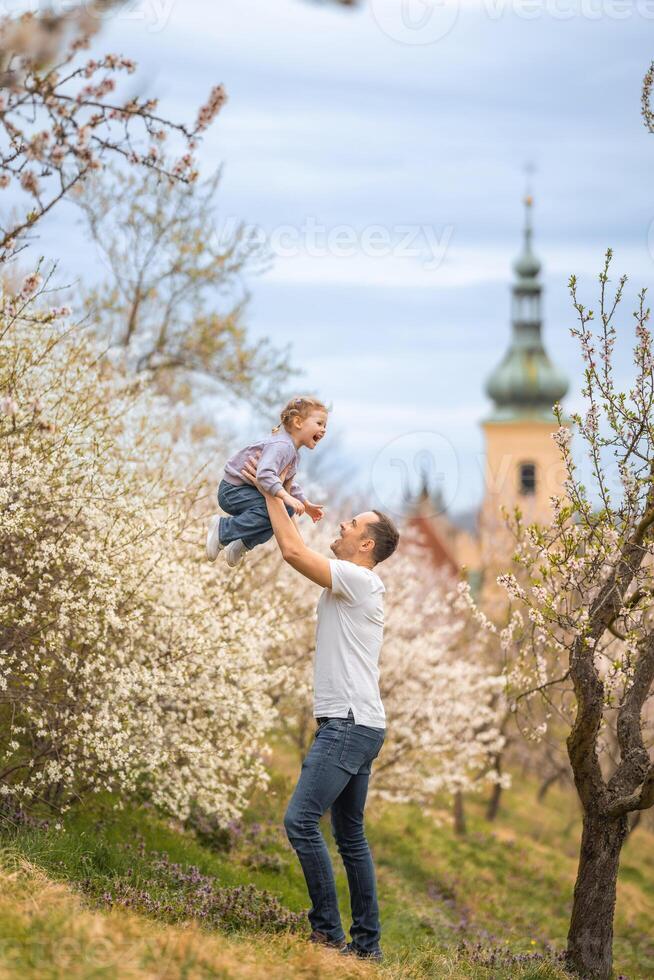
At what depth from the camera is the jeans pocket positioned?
5.63 m

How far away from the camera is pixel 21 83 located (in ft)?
16.5

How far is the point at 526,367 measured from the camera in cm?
8275

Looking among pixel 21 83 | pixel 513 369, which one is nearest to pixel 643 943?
pixel 21 83

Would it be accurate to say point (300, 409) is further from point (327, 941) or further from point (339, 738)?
point (327, 941)

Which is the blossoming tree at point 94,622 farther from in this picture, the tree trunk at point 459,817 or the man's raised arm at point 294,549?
the tree trunk at point 459,817

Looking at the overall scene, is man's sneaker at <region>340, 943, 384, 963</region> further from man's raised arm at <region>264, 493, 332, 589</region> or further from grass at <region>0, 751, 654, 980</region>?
man's raised arm at <region>264, 493, 332, 589</region>

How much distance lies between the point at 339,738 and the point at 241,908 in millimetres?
1702

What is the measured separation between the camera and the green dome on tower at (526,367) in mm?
82125

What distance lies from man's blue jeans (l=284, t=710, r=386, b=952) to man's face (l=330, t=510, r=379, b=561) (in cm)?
86

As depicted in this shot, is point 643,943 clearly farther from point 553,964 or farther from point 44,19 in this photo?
point 44,19

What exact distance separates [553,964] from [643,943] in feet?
22.3

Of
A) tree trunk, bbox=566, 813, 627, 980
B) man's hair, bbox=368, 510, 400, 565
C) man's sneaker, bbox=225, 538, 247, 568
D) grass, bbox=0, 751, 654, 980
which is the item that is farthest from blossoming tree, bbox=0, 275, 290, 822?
tree trunk, bbox=566, 813, 627, 980

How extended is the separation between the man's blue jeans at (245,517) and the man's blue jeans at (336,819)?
3.30ft

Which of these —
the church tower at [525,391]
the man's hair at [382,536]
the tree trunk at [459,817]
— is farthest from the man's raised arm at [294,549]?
the church tower at [525,391]
